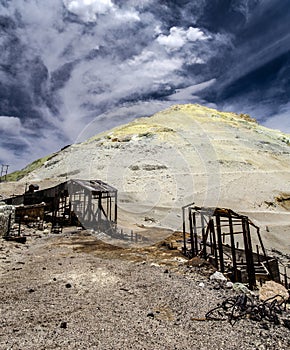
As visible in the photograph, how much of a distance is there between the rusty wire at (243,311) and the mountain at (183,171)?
17.6 meters

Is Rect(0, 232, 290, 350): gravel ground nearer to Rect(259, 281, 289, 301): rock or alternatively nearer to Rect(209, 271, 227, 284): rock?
Rect(209, 271, 227, 284): rock

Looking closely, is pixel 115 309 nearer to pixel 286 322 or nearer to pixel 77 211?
pixel 286 322

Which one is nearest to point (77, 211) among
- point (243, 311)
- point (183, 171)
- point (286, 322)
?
point (243, 311)

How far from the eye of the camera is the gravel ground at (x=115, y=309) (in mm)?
3797

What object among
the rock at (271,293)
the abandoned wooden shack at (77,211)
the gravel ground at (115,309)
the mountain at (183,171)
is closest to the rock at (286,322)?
the gravel ground at (115,309)

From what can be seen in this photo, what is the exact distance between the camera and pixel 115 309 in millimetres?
4992

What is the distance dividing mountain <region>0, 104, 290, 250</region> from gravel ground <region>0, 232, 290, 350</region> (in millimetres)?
15635

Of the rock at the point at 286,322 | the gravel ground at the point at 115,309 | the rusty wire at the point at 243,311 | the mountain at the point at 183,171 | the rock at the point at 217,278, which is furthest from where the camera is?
the mountain at the point at 183,171

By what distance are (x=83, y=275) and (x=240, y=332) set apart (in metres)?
4.87

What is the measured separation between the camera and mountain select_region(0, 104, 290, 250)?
30033 mm

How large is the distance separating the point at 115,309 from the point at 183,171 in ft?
129

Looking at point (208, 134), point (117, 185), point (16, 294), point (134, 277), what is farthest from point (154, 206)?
point (208, 134)

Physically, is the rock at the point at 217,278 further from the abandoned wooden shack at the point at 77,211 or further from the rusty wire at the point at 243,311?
the abandoned wooden shack at the point at 77,211

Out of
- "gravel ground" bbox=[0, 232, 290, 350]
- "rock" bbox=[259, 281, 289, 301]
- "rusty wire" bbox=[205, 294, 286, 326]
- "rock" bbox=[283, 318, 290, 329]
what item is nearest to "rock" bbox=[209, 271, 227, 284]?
"gravel ground" bbox=[0, 232, 290, 350]
